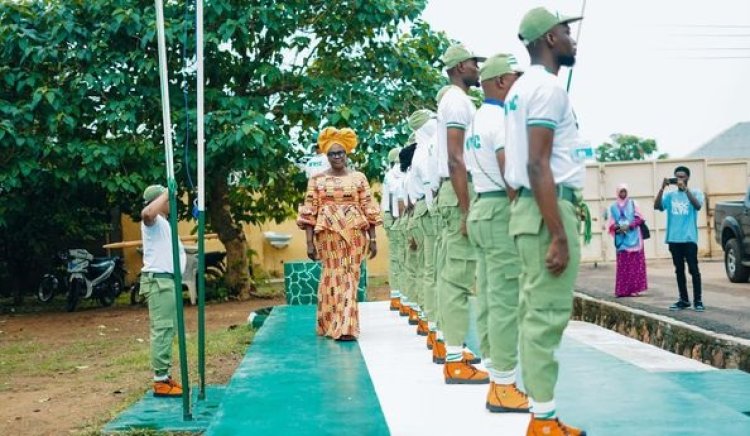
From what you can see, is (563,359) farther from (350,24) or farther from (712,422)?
(350,24)

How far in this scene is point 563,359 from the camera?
666cm

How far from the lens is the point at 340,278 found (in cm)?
807

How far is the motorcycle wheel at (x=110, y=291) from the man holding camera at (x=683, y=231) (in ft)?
31.6

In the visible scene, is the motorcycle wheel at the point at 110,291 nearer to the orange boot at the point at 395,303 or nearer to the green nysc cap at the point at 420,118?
the orange boot at the point at 395,303

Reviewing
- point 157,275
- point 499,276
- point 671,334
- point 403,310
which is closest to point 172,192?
point 157,275

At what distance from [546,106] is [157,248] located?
3.98m

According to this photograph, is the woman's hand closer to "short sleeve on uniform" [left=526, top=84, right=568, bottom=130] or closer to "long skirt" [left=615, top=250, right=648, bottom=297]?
"short sleeve on uniform" [left=526, top=84, right=568, bottom=130]

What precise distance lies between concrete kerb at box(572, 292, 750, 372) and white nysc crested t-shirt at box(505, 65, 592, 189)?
394 centimetres

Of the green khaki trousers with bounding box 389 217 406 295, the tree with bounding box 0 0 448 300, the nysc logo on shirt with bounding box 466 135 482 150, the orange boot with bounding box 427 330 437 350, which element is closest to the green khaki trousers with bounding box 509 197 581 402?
the nysc logo on shirt with bounding box 466 135 482 150

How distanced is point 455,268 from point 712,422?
1.65 meters

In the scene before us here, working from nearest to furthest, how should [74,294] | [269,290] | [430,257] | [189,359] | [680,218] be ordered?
[430,257], [189,359], [680,218], [74,294], [269,290]

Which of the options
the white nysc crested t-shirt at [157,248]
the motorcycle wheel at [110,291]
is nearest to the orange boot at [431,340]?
the white nysc crested t-shirt at [157,248]

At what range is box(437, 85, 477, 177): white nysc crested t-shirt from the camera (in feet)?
17.4

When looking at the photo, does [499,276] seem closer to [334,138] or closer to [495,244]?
[495,244]
